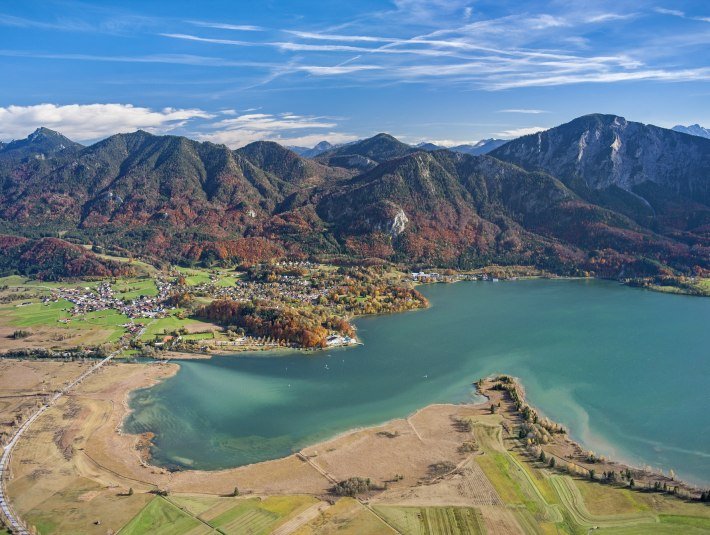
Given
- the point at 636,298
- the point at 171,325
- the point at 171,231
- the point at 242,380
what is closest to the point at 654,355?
the point at 636,298

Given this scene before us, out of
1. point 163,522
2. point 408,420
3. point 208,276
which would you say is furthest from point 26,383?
point 208,276

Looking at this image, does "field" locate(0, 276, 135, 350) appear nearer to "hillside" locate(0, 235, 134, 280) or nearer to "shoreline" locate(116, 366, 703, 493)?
"hillside" locate(0, 235, 134, 280)

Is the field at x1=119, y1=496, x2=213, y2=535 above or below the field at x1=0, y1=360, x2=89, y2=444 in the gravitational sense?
below

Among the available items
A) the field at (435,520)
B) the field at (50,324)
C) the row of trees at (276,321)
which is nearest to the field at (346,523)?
the field at (435,520)

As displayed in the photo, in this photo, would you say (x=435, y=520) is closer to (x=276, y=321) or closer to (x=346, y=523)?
(x=346, y=523)

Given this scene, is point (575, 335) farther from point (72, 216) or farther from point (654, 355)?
point (72, 216)

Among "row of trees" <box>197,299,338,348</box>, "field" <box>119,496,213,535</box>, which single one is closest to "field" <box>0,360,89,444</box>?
"field" <box>119,496,213,535</box>
